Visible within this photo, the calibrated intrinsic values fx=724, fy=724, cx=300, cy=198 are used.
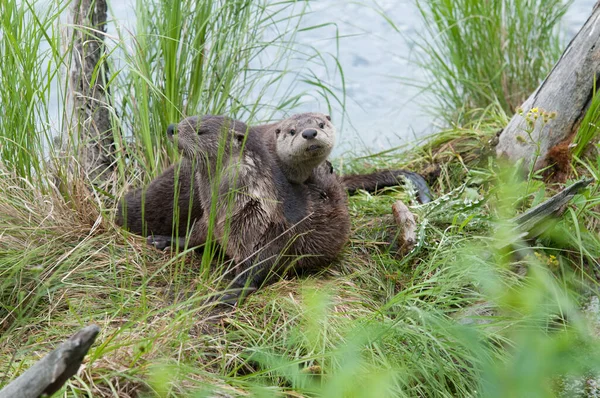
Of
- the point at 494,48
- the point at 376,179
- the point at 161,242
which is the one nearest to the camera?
the point at 161,242

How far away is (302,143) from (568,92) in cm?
157

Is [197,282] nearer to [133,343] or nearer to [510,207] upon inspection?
[133,343]

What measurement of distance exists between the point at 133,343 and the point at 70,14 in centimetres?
234

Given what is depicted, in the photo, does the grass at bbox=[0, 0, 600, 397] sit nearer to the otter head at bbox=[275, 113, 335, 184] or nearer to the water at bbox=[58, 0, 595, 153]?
the otter head at bbox=[275, 113, 335, 184]

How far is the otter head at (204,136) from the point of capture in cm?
306

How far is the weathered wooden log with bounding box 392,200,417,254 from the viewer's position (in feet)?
10.8

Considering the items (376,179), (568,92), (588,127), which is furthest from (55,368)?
(568,92)

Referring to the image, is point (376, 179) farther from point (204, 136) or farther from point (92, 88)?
point (92, 88)

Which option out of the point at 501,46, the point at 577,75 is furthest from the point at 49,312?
the point at 501,46

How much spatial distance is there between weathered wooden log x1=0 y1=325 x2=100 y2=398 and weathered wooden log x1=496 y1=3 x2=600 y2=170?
271 centimetres

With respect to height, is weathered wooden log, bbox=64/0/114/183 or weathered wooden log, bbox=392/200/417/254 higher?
weathered wooden log, bbox=64/0/114/183

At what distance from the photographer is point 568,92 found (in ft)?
12.3

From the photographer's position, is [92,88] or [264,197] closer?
[264,197]

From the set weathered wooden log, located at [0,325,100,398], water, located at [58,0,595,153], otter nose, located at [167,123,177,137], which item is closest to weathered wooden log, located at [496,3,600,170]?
otter nose, located at [167,123,177,137]
